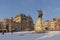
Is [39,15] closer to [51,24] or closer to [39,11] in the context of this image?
[39,11]

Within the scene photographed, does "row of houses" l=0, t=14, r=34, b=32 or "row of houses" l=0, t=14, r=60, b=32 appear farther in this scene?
"row of houses" l=0, t=14, r=34, b=32

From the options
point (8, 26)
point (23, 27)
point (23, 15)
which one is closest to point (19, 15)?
point (23, 15)

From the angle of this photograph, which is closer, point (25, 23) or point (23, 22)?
point (25, 23)

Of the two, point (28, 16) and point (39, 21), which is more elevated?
point (28, 16)

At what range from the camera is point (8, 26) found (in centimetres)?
5575

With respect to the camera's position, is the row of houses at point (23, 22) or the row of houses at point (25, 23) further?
the row of houses at point (23, 22)

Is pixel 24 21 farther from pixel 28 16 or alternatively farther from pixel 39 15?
pixel 39 15

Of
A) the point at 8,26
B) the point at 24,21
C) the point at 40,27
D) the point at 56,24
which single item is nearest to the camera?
the point at 40,27

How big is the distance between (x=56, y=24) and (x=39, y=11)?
37081mm

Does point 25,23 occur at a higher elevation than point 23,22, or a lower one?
lower

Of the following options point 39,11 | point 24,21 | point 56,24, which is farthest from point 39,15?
point 24,21

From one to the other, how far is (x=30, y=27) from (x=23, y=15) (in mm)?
9163

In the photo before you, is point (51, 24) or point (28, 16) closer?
point (51, 24)

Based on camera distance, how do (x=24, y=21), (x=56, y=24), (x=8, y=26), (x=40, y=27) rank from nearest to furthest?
(x=40, y=27) < (x=8, y=26) < (x=56, y=24) < (x=24, y=21)
